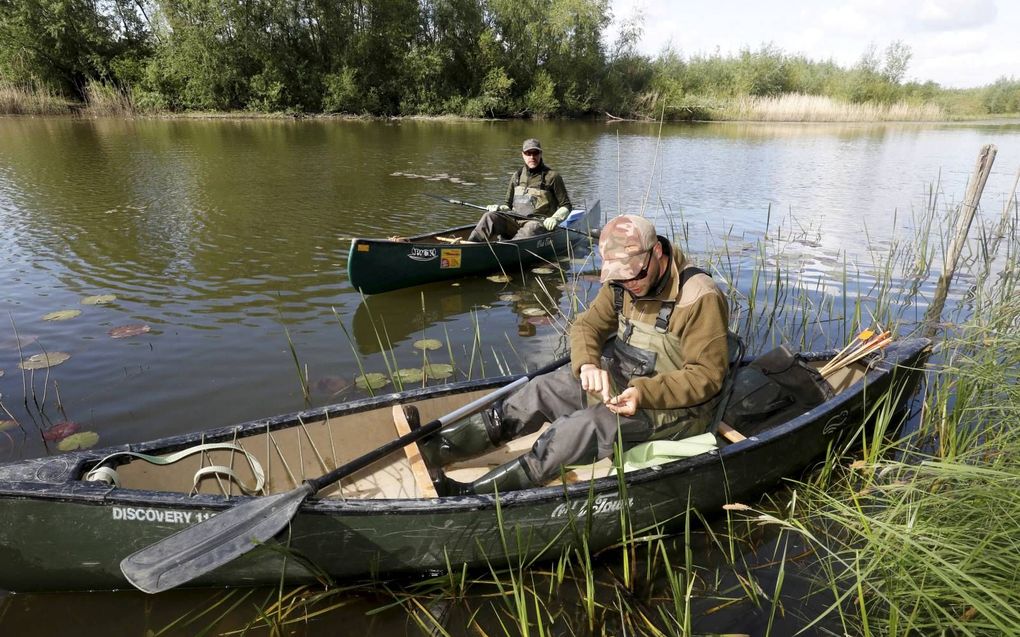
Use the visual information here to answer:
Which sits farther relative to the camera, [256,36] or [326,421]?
[256,36]

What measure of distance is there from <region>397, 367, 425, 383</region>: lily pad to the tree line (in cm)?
2074

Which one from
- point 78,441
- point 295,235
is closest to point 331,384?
point 78,441

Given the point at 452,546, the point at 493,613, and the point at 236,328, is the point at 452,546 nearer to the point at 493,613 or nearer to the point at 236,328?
the point at 493,613

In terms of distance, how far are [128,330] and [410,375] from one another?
9.55 ft

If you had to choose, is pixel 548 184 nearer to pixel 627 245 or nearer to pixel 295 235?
pixel 295 235

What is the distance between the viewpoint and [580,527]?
2.89 m

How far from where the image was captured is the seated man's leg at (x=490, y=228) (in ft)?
25.2

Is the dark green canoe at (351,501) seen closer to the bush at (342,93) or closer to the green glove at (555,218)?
the green glove at (555,218)

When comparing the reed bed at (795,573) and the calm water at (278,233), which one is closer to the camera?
the reed bed at (795,573)

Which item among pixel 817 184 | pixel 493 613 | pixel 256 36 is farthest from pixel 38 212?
pixel 256 36

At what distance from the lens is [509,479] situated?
2.97 m

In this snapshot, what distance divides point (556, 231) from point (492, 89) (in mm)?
27282

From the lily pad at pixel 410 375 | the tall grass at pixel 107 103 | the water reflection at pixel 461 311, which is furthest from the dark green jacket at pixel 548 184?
the tall grass at pixel 107 103

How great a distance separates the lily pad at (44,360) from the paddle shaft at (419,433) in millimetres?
3403
